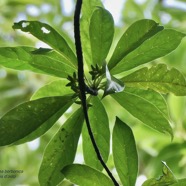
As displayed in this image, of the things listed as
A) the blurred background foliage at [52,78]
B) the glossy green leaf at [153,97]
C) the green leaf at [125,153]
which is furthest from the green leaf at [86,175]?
the blurred background foliage at [52,78]

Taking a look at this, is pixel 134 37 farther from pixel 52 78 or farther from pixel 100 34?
pixel 52 78

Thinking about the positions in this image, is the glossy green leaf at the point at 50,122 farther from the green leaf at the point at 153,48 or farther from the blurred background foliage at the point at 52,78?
the blurred background foliage at the point at 52,78

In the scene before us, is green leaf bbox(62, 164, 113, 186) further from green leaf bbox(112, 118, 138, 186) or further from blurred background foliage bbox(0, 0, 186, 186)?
blurred background foliage bbox(0, 0, 186, 186)

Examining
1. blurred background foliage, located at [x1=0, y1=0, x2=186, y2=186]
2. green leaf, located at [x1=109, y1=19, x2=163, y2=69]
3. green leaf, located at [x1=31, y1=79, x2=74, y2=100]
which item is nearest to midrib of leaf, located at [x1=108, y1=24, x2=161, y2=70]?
green leaf, located at [x1=109, y1=19, x2=163, y2=69]

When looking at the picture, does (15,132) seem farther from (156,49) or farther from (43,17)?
(43,17)

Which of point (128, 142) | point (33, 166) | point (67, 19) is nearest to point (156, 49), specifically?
point (128, 142)
